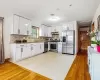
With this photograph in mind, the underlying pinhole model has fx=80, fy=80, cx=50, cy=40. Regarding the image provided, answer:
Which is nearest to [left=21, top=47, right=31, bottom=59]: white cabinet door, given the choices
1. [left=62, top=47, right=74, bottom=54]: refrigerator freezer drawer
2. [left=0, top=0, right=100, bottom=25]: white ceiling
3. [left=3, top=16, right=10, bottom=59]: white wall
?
[left=3, top=16, right=10, bottom=59]: white wall

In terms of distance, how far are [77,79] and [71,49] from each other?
3.80m

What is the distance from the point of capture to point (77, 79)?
2.20 m

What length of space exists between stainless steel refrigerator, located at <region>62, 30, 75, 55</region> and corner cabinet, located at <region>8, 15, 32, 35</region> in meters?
2.80

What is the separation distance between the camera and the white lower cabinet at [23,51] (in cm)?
389

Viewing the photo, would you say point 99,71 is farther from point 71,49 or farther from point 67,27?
point 67,27

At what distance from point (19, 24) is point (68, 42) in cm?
359

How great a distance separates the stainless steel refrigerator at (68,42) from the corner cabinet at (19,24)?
280 cm

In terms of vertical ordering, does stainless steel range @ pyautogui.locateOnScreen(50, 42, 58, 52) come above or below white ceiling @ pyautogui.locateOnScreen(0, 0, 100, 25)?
below

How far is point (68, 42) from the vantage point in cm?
597

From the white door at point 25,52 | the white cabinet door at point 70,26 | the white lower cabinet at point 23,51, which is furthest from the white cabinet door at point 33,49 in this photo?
the white cabinet door at point 70,26

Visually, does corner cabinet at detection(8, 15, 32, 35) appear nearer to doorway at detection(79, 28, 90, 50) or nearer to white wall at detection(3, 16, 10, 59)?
white wall at detection(3, 16, 10, 59)

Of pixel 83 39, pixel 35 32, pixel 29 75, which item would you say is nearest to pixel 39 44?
pixel 35 32

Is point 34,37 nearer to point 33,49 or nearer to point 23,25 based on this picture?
point 33,49

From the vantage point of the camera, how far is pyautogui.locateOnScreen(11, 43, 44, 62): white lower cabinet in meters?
3.89
